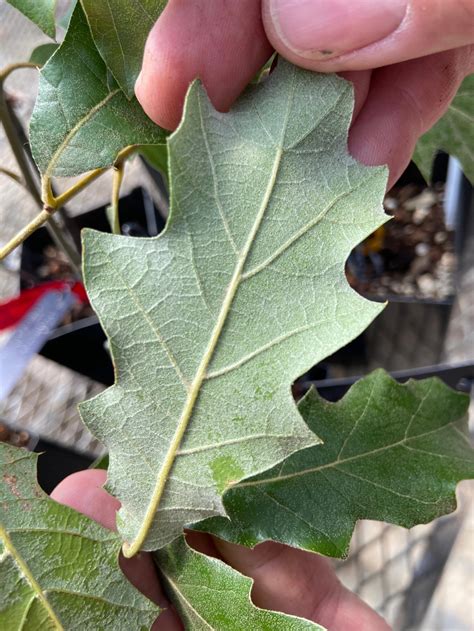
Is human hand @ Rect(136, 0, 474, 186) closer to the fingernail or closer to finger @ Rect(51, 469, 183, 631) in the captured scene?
the fingernail

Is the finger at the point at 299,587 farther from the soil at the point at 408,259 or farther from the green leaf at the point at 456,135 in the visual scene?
the soil at the point at 408,259

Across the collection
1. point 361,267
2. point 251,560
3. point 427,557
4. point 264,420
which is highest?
point 264,420

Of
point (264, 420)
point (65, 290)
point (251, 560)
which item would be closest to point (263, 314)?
point (264, 420)

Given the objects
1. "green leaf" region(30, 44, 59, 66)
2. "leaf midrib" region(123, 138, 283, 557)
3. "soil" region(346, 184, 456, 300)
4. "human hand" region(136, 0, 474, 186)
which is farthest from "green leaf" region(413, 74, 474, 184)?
"soil" region(346, 184, 456, 300)

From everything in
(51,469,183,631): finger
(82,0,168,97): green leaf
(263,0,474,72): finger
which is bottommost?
(51,469,183,631): finger

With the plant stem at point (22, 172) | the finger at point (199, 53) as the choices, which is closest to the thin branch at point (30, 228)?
the plant stem at point (22, 172)

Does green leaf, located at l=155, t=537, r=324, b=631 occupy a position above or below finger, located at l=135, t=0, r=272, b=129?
below

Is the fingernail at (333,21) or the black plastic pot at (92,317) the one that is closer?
the fingernail at (333,21)

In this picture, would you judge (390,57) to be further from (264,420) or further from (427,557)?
(427,557)
